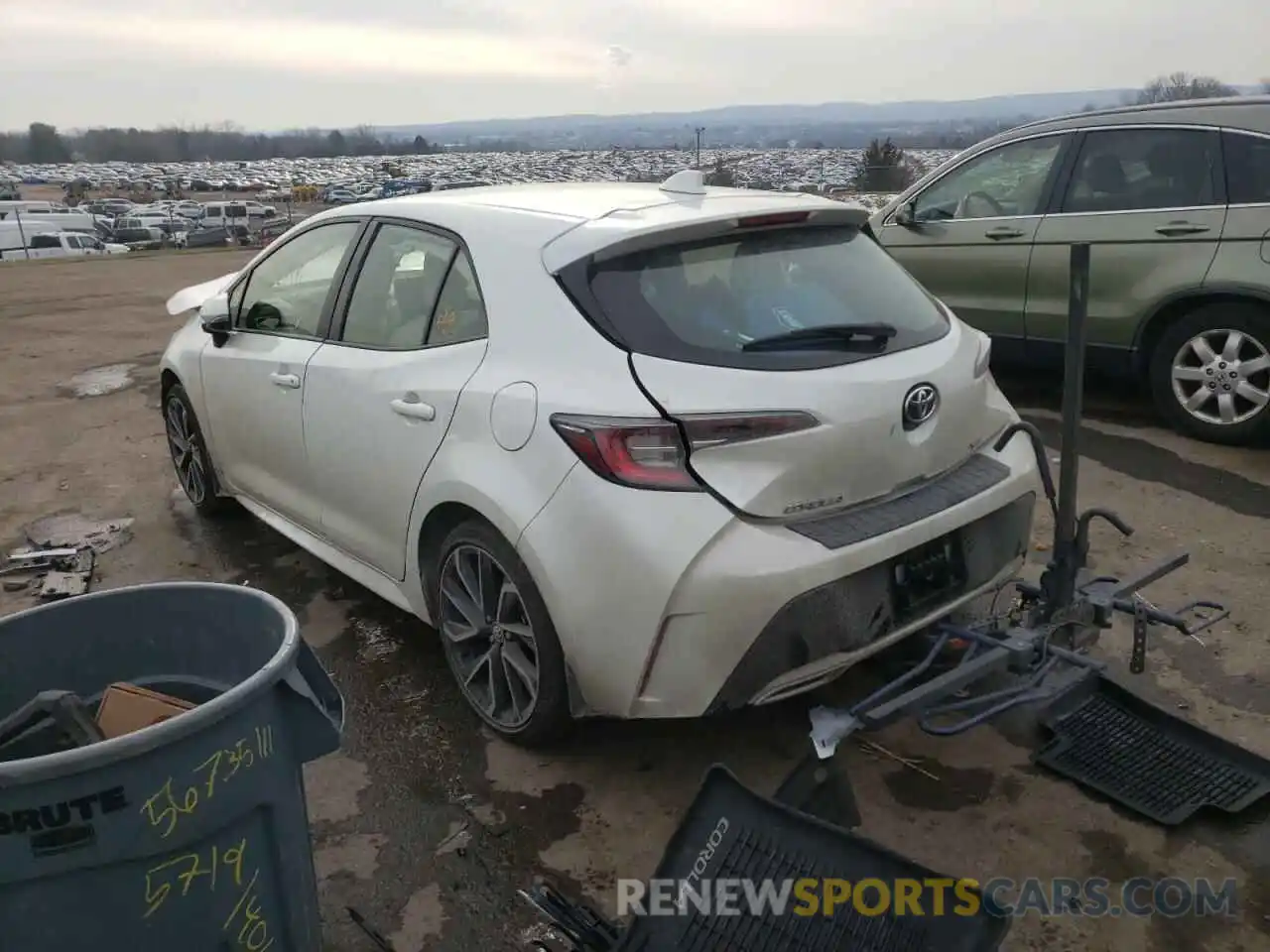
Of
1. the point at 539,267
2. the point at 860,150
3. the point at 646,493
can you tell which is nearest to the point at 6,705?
the point at 646,493

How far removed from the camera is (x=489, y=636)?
10.7ft

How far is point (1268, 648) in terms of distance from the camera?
3.71 m

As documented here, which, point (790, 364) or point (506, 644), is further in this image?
point (506, 644)

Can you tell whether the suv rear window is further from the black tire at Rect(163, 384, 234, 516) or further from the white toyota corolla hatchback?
the black tire at Rect(163, 384, 234, 516)

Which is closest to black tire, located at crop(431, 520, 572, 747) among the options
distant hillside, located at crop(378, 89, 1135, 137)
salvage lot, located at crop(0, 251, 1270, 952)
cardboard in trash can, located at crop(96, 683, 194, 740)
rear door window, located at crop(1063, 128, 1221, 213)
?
salvage lot, located at crop(0, 251, 1270, 952)

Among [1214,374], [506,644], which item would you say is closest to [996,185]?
[1214,374]

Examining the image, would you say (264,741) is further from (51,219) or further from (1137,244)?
(51,219)

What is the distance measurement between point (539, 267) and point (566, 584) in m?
0.94

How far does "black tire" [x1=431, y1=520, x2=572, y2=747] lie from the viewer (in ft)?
9.82

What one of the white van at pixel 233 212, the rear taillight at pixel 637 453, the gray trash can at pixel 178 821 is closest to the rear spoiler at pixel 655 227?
the rear taillight at pixel 637 453

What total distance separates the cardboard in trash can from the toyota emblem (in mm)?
1941

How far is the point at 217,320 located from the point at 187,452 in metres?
1.08

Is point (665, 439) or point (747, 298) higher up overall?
point (747, 298)

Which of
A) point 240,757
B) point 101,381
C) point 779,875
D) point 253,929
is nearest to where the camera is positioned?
point 240,757
